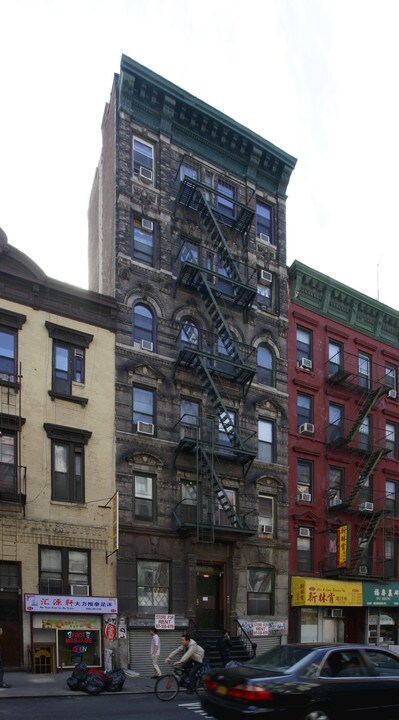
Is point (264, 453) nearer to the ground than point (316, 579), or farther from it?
farther from it

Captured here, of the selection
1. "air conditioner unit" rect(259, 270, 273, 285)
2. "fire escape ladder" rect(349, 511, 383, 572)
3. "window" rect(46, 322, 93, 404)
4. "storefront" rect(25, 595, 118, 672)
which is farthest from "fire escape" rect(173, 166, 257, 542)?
"fire escape ladder" rect(349, 511, 383, 572)

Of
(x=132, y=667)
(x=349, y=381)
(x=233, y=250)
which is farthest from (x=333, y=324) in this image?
(x=132, y=667)

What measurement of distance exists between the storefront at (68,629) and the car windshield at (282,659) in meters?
11.4

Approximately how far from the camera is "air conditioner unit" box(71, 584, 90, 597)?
876 inches

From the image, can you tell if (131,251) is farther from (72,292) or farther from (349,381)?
(349,381)

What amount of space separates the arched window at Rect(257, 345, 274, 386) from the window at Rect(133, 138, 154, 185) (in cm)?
866

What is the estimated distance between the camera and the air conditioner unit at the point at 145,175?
27906 millimetres

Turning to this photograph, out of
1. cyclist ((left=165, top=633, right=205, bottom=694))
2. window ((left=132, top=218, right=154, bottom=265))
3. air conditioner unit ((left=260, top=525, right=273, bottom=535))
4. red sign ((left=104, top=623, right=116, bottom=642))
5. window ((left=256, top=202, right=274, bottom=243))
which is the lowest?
red sign ((left=104, top=623, right=116, bottom=642))

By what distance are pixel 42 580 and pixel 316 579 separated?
1227cm

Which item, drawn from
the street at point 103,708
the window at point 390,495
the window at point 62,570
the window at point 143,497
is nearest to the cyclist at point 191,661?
the street at point 103,708

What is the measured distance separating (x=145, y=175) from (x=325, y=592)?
733 inches

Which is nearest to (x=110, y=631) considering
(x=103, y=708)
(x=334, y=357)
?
(x=103, y=708)

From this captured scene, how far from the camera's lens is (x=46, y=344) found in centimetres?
2359

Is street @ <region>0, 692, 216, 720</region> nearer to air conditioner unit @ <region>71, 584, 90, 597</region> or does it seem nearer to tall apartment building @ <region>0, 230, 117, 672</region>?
tall apartment building @ <region>0, 230, 117, 672</region>
